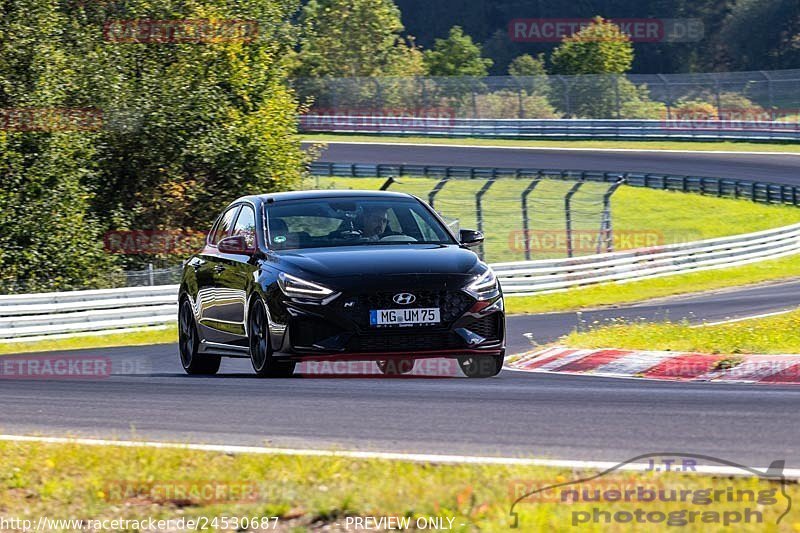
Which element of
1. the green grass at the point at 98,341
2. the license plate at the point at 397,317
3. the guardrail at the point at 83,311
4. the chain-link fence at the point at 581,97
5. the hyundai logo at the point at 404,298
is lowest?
the green grass at the point at 98,341

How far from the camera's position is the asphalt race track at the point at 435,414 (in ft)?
22.4

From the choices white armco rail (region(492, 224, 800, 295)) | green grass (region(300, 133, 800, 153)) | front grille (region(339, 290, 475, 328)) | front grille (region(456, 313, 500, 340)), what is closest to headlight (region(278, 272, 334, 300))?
front grille (region(339, 290, 475, 328))

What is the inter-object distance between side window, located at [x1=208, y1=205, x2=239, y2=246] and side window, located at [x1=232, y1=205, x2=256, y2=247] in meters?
0.27

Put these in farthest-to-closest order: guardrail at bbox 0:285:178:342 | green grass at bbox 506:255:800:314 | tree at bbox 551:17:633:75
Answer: tree at bbox 551:17:633:75 < green grass at bbox 506:255:800:314 < guardrail at bbox 0:285:178:342

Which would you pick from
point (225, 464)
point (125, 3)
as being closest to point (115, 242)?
point (125, 3)

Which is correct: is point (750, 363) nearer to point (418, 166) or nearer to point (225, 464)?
point (225, 464)

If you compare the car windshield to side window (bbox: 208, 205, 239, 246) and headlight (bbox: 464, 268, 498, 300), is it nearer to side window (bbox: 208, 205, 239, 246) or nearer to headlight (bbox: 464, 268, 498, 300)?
headlight (bbox: 464, 268, 498, 300)

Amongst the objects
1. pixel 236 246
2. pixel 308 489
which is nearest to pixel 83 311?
pixel 236 246

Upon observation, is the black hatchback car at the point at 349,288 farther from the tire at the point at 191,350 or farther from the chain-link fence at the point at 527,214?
→ the chain-link fence at the point at 527,214

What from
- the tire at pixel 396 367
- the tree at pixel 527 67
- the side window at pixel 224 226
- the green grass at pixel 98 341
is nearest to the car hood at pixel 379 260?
the tire at pixel 396 367

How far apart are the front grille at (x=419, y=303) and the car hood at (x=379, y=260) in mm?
178

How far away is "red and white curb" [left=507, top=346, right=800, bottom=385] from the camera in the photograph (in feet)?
35.1

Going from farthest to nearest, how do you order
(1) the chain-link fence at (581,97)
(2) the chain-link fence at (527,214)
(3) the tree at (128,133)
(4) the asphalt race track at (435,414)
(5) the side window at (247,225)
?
(1) the chain-link fence at (581,97), (3) the tree at (128,133), (2) the chain-link fence at (527,214), (5) the side window at (247,225), (4) the asphalt race track at (435,414)

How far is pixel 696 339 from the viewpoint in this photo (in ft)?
42.3
